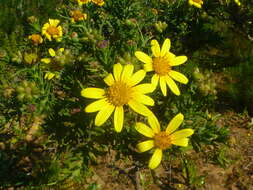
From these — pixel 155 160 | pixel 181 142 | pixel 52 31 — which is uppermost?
pixel 52 31

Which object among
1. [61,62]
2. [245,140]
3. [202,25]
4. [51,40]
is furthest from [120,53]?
[202,25]

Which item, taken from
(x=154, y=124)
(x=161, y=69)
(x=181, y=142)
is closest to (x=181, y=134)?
(x=181, y=142)

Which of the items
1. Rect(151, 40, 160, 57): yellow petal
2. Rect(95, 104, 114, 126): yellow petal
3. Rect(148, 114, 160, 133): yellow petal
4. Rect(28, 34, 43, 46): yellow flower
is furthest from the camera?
Rect(28, 34, 43, 46): yellow flower

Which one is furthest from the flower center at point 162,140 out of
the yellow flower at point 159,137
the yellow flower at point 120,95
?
the yellow flower at point 120,95

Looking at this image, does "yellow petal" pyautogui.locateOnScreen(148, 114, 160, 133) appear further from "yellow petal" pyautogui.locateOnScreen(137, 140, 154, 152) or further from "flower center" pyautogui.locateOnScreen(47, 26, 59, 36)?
"flower center" pyautogui.locateOnScreen(47, 26, 59, 36)

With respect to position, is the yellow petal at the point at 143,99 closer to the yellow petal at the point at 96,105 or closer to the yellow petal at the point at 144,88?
the yellow petal at the point at 144,88

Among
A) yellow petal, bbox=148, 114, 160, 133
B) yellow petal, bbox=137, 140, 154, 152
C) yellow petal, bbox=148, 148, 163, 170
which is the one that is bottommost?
yellow petal, bbox=148, 148, 163, 170

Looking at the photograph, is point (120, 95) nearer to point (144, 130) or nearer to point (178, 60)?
point (144, 130)

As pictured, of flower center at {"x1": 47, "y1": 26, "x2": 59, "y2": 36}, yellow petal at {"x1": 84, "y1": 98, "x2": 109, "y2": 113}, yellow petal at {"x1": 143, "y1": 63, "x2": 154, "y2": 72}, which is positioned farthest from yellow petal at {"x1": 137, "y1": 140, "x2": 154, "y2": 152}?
flower center at {"x1": 47, "y1": 26, "x2": 59, "y2": 36}
